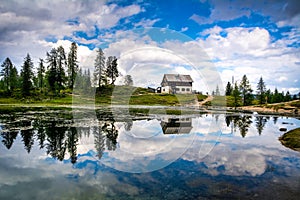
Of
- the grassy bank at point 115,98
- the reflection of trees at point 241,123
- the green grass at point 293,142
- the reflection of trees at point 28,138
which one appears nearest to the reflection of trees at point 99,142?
the reflection of trees at point 28,138

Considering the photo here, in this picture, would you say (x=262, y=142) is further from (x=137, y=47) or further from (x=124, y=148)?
(x=137, y=47)

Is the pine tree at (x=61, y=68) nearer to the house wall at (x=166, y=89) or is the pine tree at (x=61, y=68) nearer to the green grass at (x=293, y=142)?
the house wall at (x=166, y=89)

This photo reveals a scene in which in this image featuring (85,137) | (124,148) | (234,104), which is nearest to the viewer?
(124,148)

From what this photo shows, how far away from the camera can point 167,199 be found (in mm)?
9102

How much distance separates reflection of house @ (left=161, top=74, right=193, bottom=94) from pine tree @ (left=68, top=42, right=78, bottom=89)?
140 feet

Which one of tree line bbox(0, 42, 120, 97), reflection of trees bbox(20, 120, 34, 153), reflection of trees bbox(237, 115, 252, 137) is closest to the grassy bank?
tree line bbox(0, 42, 120, 97)

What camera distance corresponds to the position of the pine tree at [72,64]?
9775 cm

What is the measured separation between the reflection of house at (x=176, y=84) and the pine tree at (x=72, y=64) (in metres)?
42.6

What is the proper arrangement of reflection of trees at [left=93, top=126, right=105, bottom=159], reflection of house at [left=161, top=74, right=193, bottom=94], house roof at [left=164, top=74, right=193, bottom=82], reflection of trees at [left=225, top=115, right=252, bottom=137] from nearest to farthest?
reflection of trees at [left=93, top=126, right=105, bottom=159], reflection of trees at [left=225, top=115, right=252, bottom=137], reflection of house at [left=161, top=74, right=193, bottom=94], house roof at [left=164, top=74, right=193, bottom=82]

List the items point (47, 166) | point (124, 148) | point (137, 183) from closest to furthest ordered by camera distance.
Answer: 1. point (137, 183)
2. point (47, 166)
3. point (124, 148)

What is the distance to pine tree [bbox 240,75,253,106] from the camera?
91625 millimetres

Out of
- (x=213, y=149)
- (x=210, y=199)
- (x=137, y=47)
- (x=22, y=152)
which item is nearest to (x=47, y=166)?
(x=22, y=152)

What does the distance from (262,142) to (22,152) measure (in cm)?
2148

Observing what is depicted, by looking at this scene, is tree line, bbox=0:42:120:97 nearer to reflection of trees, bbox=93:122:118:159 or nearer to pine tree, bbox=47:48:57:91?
pine tree, bbox=47:48:57:91
